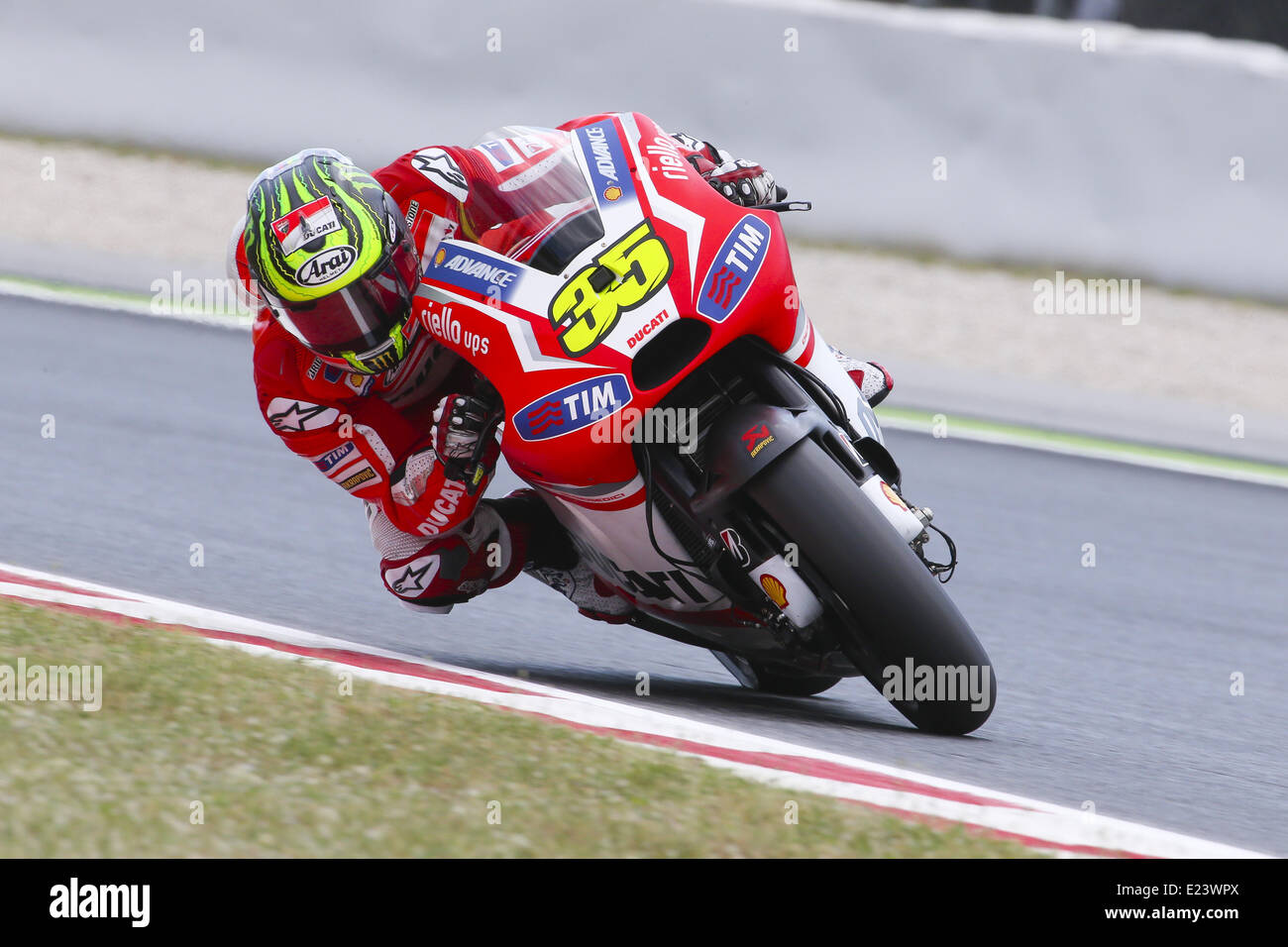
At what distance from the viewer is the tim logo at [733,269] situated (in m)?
3.90

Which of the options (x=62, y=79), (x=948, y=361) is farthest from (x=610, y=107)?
(x=62, y=79)

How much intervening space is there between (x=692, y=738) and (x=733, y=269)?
3.54 ft

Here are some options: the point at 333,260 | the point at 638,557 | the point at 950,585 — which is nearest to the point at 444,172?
the point at 333,260

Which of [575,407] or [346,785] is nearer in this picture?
[346,785]

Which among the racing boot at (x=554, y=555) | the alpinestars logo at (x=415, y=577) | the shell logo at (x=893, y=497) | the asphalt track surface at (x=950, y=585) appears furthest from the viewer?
the racing boot at (x=554, y=555)

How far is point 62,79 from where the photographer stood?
1331cm

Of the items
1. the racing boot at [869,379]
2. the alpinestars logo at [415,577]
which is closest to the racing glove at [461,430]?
the alpinestars logo at [415,577]

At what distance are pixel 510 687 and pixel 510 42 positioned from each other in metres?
8.93

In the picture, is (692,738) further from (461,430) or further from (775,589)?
(461,430)

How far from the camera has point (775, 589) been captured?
3.90 m

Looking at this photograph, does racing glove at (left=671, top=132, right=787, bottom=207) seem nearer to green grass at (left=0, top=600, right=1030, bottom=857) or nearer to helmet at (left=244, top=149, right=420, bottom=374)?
helmet at (left=244, top=149, right=420, bottom=374)

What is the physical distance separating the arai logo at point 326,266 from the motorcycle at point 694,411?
0.72ft

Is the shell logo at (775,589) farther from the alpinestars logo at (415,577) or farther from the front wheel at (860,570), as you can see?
the alpinestars logo at (415,577)
